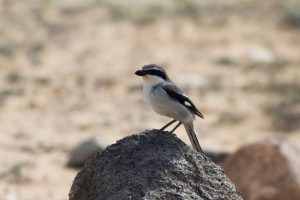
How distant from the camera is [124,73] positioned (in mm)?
19250

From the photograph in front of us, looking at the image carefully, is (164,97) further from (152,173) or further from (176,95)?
(152,173)

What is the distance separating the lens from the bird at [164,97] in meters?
7.72

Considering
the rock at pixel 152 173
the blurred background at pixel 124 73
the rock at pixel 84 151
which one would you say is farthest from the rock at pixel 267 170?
the rock at pixel 152 173

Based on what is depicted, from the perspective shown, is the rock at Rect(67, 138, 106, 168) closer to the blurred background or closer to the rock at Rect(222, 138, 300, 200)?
the blurred background

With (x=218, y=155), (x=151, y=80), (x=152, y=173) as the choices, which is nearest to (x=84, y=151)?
(x=218, y=155)

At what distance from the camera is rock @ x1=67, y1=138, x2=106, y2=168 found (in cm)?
1376

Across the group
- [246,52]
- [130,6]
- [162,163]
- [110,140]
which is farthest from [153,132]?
[130,6]

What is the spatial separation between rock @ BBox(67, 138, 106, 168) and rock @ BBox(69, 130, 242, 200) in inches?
241

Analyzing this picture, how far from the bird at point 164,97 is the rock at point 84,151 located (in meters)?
5.98

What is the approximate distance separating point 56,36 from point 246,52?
15.1 feet

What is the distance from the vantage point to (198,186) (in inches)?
287

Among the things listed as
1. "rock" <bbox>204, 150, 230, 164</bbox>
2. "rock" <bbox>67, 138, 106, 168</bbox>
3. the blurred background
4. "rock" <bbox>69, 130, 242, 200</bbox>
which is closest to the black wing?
"rock" <bbox>69, 130, 242, 200</bbox>

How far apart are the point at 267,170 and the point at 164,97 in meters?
4.22

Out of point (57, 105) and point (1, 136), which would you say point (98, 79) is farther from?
point (1, 136)
